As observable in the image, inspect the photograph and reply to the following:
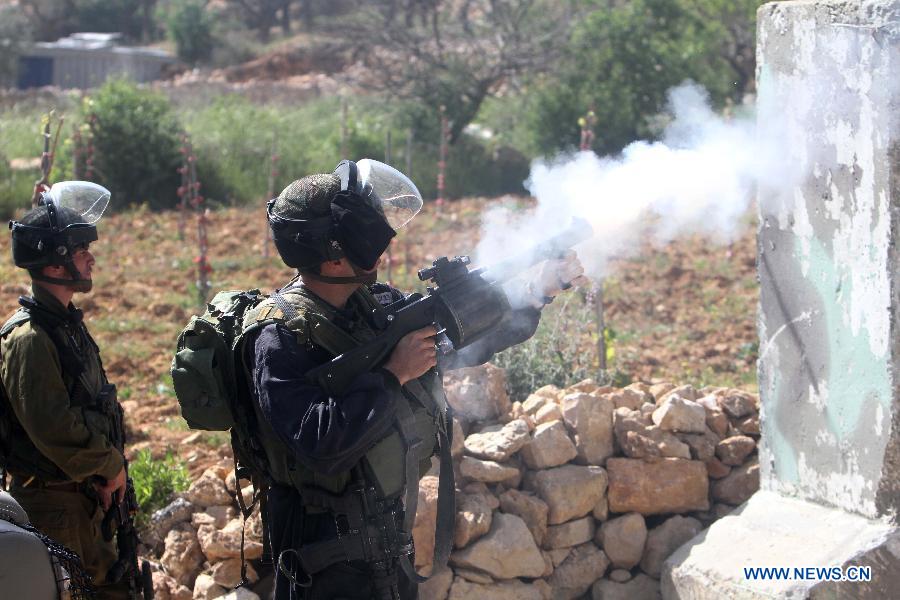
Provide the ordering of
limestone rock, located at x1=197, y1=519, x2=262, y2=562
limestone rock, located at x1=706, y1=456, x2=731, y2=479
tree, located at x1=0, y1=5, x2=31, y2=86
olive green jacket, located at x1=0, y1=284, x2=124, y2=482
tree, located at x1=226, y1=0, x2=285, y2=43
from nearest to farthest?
olive green jacket, located at x1=0, y1=284, x2=124, y2=482 < limestone rock, located at x1=197, y1=519, x2=262, y2=562 < limestone rock, located at x1=706, y1=456, x2=731, y2=479 < tree, located at x1=0, y1=5, x2=31, y2=86 < tree, located at x1=226, y1=0, x2=285, y2=43

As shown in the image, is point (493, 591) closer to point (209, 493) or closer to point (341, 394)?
point (209, 493)

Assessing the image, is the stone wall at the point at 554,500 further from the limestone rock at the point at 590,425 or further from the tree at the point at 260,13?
the tree at the point at 260,13

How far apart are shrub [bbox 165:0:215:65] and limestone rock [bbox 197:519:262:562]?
32504 mm

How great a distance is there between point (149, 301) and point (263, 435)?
7.32 m

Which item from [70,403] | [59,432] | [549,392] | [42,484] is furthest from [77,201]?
[549,392]

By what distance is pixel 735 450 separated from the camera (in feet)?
15.9

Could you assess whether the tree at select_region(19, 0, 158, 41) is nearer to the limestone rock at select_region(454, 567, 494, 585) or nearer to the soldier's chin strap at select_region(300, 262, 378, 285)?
the limestone rock at select_region(454, 567, 494, 585)

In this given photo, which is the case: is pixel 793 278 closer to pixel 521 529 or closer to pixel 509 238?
pixel 509 238

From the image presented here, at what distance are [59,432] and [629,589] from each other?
8.28 ft

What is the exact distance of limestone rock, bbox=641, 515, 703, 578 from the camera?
4.60 meters

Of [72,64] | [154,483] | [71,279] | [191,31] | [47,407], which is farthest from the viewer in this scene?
[191,31]

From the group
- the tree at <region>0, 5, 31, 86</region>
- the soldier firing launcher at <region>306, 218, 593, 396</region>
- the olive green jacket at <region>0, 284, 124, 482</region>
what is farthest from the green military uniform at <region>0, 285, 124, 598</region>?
the tree at <region>0, 5, 31, 86</region>

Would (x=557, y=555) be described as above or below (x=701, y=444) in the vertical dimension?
below

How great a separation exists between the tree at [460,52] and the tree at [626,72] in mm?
1516
